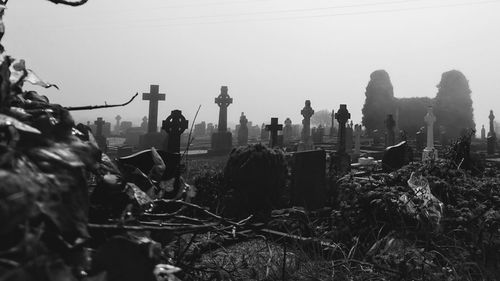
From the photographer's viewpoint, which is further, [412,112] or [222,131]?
[412,112]

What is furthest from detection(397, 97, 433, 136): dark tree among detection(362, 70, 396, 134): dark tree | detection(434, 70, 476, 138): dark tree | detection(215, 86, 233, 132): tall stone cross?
detection(215, 86, 233, 132): tall stone cross

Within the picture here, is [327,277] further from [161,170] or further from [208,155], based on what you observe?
[208,155]

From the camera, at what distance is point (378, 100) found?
179ft

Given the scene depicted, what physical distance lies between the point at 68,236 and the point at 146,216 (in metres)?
0.45

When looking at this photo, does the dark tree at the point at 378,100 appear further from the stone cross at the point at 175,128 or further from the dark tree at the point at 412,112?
the stone cross at the point at 175,128

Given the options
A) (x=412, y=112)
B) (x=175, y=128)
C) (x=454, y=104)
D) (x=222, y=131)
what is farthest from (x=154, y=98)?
(x=454, y=104)

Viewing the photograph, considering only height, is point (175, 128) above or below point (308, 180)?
above

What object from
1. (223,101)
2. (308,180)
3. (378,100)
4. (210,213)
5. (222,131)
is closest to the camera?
(210,213)

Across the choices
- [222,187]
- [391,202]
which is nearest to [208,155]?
[222,187]

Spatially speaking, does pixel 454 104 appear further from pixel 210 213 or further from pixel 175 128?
pixel 210 213

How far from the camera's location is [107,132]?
1426 inches

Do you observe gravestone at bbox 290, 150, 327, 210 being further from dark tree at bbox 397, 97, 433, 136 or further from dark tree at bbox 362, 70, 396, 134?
dark tree at bbox 362, 70, 396, 134

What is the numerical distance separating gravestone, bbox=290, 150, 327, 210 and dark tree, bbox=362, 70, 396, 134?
156ft

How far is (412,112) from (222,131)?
35.7 m
